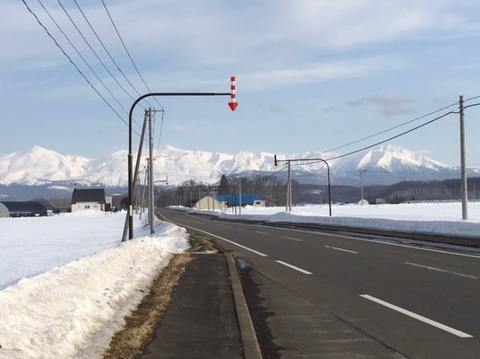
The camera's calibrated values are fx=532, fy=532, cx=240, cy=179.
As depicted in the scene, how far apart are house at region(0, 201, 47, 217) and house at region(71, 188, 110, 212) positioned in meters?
13.3

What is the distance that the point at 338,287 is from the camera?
1100 centimetres

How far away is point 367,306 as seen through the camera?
882 centimetres

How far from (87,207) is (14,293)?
166961 millimetres

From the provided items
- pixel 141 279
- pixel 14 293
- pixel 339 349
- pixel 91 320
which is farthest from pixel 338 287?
pixel 14 293

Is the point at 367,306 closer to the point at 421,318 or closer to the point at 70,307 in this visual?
the point at 421,318

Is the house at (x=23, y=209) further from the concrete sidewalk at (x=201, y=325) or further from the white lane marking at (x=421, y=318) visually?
the white lane marking at (x=421, y=318)

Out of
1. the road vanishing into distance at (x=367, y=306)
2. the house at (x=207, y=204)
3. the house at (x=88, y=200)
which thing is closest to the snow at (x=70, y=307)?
the road vanishing into distance at (x=367, y=306)

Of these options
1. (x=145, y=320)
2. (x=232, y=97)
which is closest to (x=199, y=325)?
(x=145, y=320)

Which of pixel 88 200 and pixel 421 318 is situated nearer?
pixel 421 318

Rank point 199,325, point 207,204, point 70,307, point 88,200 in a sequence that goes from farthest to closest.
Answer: point 207,204, point 88,200, point 199,325, point 70,307

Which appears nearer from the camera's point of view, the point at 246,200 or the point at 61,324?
the point at 61,324

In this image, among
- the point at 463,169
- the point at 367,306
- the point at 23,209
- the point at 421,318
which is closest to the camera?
the point at 421,318

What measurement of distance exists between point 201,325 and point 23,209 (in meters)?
159

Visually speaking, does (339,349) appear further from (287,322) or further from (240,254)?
(240,254)
